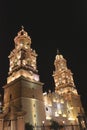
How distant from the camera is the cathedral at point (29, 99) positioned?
41994mm

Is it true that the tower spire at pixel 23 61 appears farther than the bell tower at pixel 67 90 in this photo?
No

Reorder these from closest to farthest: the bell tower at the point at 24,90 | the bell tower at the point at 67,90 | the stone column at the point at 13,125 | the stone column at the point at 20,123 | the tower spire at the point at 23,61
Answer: the stone column at the point at 20,123 → the stone column at the point at 13,125 → the bell tower at the point at 24,90 → the tower spire at the point at 23,61 → the bell tower at the point at 67,90

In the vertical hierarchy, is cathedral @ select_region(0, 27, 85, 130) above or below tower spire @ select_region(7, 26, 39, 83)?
below

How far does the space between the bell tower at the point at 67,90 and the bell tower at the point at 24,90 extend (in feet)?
50.3

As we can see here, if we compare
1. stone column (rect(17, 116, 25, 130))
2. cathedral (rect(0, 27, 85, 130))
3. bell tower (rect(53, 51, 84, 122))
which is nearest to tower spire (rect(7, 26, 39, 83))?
cathedral (rect(0, 27, 85, 130))

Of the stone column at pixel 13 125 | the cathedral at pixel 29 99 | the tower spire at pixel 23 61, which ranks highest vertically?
the tower spire at pixel 23 61

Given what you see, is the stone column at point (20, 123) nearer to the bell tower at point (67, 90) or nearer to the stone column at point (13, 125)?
the stone column at point (13, 125)

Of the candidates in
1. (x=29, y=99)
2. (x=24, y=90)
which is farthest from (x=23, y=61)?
(x=29, y=99)

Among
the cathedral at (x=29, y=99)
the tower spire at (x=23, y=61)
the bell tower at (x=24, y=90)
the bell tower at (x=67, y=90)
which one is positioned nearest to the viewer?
the cathedral at (x=29, y=99)

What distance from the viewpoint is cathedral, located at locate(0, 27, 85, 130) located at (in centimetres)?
4199

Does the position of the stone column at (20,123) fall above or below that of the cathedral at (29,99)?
below

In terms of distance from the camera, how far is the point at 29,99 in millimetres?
45469

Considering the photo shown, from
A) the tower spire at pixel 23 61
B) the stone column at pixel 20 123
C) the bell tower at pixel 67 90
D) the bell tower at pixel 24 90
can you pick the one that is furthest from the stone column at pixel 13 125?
the bell tower at pixel 67 90

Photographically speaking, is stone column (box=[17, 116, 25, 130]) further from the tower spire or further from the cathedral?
the tower spire
